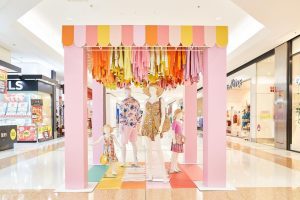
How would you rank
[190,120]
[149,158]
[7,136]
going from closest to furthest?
[149,158] → [190,120] → [7,136]

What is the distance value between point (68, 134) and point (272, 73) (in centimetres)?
1003

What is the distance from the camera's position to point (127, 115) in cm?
656

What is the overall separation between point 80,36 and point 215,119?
2.39m

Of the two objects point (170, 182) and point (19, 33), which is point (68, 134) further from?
point (19, 33)

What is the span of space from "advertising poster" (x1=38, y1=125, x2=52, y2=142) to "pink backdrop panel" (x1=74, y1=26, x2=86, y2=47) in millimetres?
9710

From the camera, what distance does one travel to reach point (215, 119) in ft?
15.1

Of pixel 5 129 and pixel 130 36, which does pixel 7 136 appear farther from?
pixel 130 36

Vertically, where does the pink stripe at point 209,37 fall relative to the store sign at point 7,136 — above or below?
above

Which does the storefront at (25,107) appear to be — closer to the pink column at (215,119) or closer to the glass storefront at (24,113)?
the glass storefront at (24,113)

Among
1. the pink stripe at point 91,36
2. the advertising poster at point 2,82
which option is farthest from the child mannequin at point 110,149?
the advertising poster at point 2,82

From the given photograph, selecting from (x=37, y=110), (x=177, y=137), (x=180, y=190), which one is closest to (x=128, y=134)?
(x=177, y=137)

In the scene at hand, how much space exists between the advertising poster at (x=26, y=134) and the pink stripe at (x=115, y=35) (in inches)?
381

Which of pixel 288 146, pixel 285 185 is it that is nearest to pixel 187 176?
pixel 285 185

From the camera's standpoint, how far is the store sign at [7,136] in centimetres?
994
